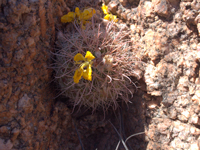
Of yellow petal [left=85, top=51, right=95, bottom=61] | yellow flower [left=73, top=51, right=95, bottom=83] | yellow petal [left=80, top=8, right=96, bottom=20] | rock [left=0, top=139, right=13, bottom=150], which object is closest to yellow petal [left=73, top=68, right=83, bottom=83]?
yellow flower [left=73, top=51, right=95, bottom=83]

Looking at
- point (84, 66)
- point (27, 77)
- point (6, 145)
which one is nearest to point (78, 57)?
point (84, 66)

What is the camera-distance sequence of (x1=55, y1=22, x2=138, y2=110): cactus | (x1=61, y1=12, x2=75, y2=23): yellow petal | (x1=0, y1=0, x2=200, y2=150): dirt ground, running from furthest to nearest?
1. (x1=61, y1=12, x2=75, y2=23): yellow petal
2. (x1=55, y1=22, x2=138, y2=110): cactus
3. (x1=0, y1=0, x2=200, y2=150): dirt ground

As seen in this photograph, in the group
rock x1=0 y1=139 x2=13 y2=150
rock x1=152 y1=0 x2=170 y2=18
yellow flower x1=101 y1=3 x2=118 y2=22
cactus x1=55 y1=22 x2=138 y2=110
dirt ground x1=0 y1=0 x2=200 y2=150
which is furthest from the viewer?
yellow flower x1=101 y1=3 x2=118 y2=22

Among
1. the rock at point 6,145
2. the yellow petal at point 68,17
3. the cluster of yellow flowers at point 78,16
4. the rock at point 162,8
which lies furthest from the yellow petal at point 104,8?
the rock at point 6,145

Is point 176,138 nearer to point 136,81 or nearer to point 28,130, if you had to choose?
point 136,81

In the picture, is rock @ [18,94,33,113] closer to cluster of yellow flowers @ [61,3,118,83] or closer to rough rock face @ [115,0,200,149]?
cluster of yellow flowers @ [61,3,118,83]

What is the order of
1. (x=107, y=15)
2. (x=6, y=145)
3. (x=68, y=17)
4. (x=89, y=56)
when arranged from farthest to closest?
(x=107, y=15), (x=68, y=17), (x=89, y=56), (x=6, y=145)

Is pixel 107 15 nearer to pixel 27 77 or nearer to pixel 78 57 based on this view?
pixel 78 57

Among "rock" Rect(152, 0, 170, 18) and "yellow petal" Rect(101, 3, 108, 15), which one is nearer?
"rock" Rect(152, 0, 170, 18)
